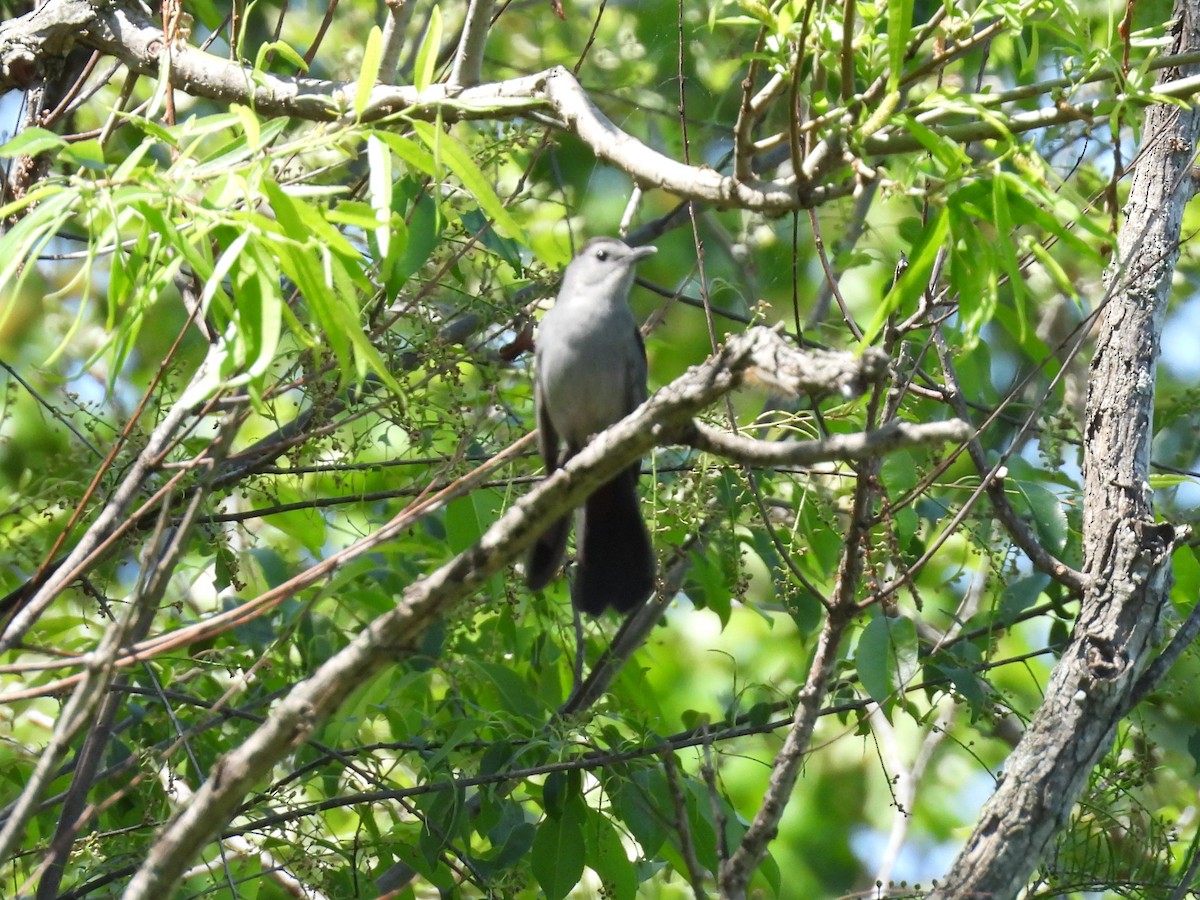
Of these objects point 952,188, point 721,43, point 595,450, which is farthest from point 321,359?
point 721,43

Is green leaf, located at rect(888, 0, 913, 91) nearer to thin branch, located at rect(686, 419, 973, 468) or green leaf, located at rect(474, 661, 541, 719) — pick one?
thin branch, located at rect(686, 419, 973, 468)

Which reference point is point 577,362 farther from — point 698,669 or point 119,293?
point 698,669

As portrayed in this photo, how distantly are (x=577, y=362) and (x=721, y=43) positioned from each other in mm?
3021

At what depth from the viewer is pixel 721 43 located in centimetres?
693

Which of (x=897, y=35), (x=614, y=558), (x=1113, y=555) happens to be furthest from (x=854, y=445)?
(x=614, y=558)

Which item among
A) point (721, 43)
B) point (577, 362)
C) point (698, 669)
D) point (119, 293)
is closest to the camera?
point (119, 293)

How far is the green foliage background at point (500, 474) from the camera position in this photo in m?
2.29

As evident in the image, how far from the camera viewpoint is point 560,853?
369 cm

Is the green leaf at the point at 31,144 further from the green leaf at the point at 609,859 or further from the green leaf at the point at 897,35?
the green leaf at the point at 609,859

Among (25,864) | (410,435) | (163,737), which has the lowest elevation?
(25,864)

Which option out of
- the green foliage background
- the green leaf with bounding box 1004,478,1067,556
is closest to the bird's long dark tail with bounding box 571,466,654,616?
the green foliage background

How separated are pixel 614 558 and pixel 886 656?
102 centimetres

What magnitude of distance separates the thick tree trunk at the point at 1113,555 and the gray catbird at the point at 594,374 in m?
1.46

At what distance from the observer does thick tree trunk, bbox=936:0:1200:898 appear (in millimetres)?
3266
